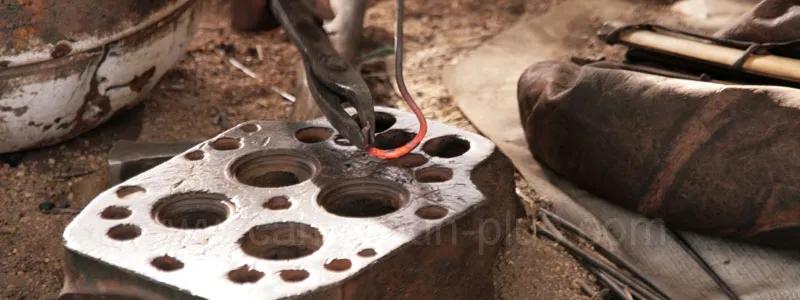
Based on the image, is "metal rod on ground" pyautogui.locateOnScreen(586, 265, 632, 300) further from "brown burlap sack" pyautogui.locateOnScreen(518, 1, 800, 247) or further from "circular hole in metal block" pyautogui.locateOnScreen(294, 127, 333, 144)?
"circular hole in metal block" pyautogui.locateOnScreen(294, 127, 333, 144)

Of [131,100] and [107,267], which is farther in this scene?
[131,100]

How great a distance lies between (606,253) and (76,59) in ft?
5.43

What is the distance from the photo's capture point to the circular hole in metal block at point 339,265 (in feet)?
7.09

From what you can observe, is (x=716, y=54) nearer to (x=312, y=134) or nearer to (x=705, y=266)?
(x=705, y=266)

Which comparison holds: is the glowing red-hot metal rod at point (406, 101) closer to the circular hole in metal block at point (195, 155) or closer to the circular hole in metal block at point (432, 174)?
the circular hole in metal block at point (432, 174)

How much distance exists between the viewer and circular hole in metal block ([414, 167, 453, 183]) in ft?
8.50

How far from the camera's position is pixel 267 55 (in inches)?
170

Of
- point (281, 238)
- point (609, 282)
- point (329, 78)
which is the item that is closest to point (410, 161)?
point (329, 78)

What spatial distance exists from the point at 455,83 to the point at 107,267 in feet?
7.06

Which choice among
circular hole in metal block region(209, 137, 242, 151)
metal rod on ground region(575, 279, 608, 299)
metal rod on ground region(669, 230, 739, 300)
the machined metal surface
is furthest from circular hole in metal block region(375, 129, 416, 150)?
metal rod on ground region(669, 230, 739, 300)

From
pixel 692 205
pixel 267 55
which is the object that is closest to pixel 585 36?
pixel 267 55

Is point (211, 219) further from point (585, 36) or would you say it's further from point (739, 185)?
point (585, 36)

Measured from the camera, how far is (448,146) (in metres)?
2.81

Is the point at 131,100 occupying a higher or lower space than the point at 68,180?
higher
